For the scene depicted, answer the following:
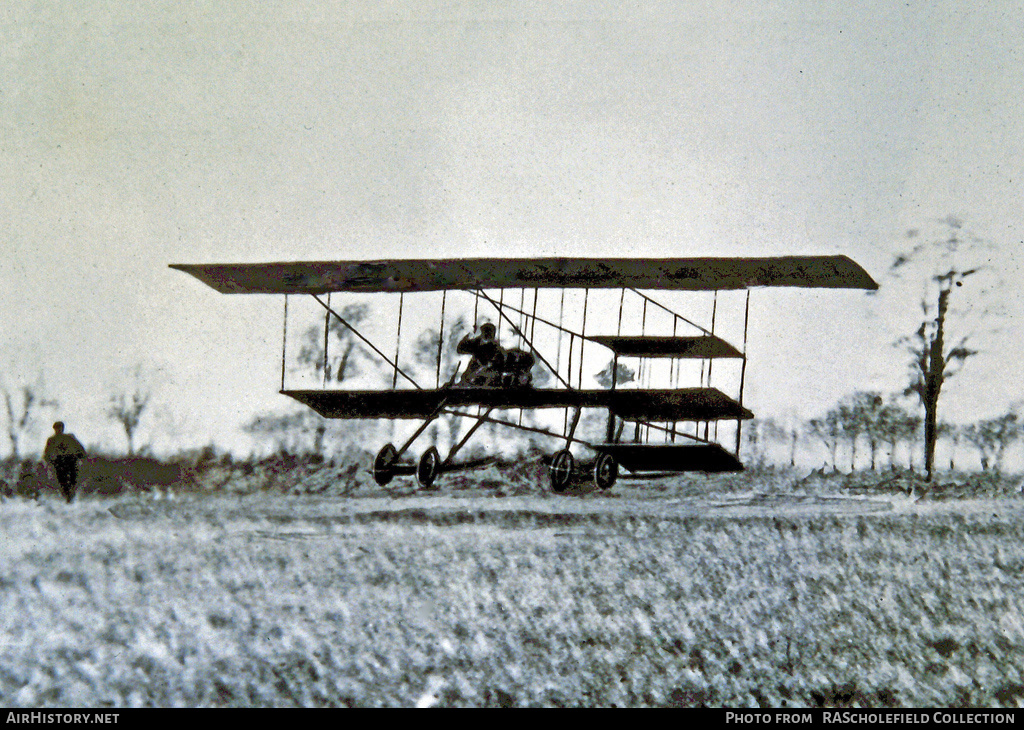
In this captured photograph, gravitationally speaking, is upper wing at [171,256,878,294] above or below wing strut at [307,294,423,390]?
above

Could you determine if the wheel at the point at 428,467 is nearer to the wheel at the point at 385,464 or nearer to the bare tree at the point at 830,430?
the wheel at the point at 385,464

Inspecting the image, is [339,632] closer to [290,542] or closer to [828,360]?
[290,542]

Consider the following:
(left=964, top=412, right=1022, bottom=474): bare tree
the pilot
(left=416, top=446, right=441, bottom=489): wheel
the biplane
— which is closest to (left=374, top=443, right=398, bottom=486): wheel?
the biplane

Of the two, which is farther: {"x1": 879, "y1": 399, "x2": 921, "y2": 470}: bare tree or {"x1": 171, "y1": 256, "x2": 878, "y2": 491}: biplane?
{"x1": 879, "y1": 399, "x2": 921, "y2": 470}: bare tree

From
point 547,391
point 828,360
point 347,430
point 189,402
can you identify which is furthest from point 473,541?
point 828,360

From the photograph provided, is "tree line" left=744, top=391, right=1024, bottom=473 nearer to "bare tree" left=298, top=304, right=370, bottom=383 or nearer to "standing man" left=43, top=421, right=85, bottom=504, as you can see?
"bare tree" left=298, top=304, right=370, bottom=383

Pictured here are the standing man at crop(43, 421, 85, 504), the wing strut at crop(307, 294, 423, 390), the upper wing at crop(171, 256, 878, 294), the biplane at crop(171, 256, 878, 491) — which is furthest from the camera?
the standing man at crop(43, 421, 85, 504)
